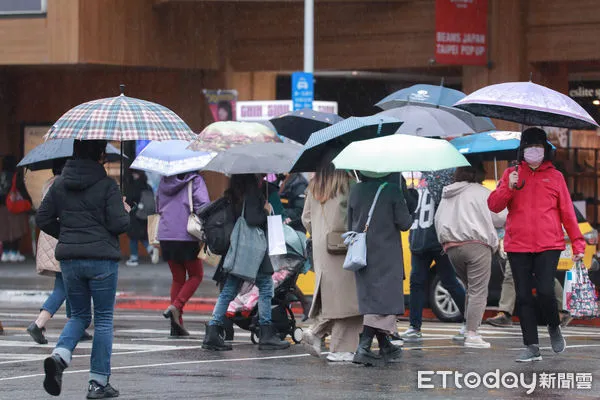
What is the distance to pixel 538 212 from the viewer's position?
10.5m

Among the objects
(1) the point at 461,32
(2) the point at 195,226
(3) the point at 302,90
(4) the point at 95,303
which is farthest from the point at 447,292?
(1) the point at 461,32

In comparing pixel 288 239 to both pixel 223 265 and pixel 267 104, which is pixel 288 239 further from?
pixel 267 104

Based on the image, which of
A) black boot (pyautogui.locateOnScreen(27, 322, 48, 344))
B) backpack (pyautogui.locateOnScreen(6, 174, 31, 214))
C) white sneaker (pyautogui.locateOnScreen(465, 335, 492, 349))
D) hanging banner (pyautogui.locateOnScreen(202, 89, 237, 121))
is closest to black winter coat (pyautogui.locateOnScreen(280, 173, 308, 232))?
white sneaker (pyautogui.locateOnScreen(465, 335, 492, 349))

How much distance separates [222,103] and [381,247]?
14439 mm

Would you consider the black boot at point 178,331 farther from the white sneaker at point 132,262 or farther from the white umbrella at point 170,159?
the white sneaker at point 132,262

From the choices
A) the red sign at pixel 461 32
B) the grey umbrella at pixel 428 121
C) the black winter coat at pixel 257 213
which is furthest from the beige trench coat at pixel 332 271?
the red sign at pixel 461 32

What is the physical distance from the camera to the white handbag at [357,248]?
33.3ft

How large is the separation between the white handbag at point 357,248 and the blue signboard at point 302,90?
31.6ft

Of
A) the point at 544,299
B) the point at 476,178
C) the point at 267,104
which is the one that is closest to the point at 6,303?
the point at 267,104

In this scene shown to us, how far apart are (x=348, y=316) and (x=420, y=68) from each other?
14425 mm

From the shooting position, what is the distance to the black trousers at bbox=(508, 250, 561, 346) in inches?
411

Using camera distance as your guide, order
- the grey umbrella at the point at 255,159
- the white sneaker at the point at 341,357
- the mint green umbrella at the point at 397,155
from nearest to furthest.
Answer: the mint green umbrella at the point at 397,155 → the white sneaker at the point at 341,357 → the grey umbrella at the point at 255,159

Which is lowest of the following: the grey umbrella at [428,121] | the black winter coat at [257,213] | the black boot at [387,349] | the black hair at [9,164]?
the black boot at [387,349]

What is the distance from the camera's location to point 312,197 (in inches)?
429
